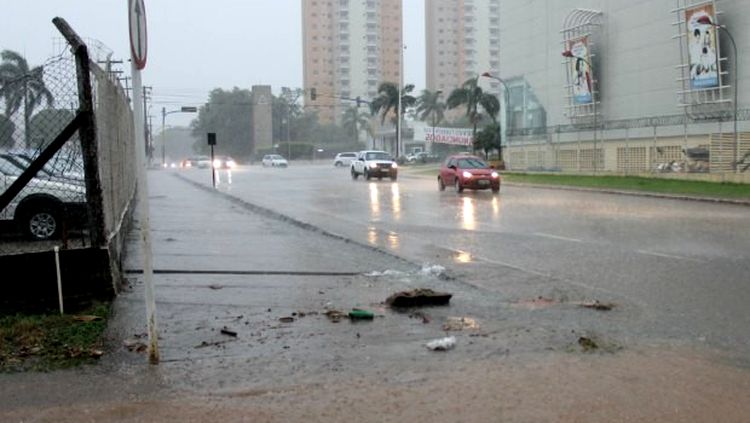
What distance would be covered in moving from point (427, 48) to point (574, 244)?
137506mm

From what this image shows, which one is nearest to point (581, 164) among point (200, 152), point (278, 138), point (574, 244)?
point (574, 244)

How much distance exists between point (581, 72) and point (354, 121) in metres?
86.1

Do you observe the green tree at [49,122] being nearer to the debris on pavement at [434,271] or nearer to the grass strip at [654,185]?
the debris on pavement at [434,271]

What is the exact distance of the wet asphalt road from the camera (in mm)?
7512

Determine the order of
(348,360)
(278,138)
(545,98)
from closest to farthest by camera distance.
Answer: (348,360) < (545,98) < (278,138)

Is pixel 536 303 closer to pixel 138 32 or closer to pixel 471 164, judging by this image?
pixel 138 32

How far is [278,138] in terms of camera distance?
134000mm

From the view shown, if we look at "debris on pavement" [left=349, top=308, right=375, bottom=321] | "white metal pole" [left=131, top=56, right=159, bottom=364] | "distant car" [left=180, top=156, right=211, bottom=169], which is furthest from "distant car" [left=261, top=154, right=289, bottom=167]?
"white metal pole" [left=131, top=56, right=159, bottom=364]

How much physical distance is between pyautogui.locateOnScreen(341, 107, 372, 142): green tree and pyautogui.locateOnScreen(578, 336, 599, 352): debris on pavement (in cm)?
12354

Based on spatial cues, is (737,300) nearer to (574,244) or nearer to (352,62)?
(574,244)

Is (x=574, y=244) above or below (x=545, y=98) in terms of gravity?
below

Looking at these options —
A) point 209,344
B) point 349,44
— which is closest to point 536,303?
point 209,344

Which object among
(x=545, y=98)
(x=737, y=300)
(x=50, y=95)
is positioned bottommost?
(x=737, y=300)

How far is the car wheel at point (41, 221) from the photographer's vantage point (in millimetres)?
12445
